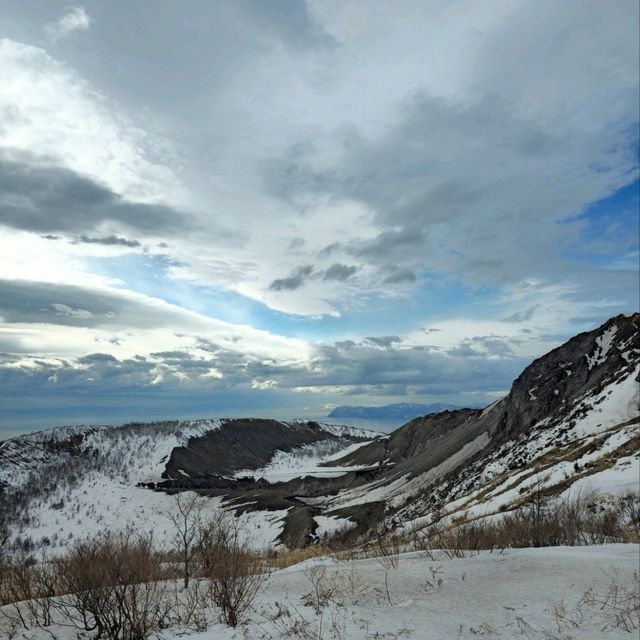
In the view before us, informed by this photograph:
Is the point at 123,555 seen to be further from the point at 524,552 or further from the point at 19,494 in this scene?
the point at 19,494

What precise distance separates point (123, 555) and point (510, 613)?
6127mm

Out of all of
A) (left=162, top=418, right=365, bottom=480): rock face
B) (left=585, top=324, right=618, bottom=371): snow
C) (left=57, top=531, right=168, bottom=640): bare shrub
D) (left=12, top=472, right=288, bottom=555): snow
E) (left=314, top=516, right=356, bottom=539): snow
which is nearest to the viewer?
(left=57, top=531, right=168, bottom=640): bare shrub

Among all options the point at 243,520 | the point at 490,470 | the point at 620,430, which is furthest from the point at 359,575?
the point at 243,520

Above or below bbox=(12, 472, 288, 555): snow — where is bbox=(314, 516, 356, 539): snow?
above

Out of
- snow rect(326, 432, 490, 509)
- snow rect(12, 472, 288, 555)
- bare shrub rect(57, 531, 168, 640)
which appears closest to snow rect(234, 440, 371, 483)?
snow rect(12, 472, 288, 555)

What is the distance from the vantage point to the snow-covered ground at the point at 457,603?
573 cm

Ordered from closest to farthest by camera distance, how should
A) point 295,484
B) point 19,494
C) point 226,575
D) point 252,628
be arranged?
point 252,628 < point 226,575 < point 295,484 < point 19,494

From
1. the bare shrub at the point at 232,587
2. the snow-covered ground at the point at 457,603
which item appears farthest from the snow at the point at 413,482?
the bare shrub at the point at 232,587

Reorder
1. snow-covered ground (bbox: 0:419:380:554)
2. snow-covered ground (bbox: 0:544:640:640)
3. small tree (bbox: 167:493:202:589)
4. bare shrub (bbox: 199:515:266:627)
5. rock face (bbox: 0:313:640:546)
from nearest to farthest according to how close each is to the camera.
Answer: snow-covered ground (bbox: 0:544:640:640)
bare shrub (bbox: 199:515:266:627)
small tree (bbox: 167:493:202:589)
rock face (bbox: 0:313:640:546)
snow-covered ground (bbox: 0:419:380:554)

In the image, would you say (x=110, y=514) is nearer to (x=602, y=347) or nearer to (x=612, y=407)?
(x=602, y=347)

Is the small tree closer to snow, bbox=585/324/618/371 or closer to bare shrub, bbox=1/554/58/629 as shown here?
bare shrub, bbox=1/554/58/629

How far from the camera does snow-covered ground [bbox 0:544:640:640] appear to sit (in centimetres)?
573

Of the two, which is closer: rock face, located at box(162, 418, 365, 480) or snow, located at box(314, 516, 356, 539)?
snow, located at box(314, 516, 356, 539)

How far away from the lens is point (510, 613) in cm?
614
